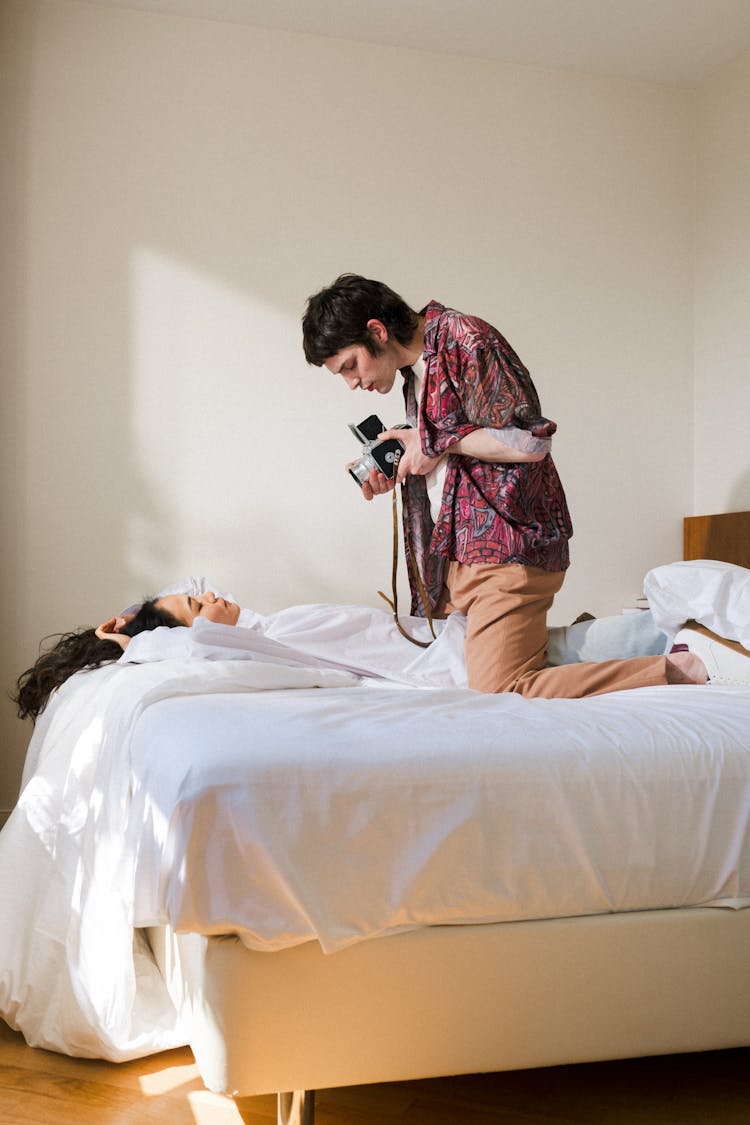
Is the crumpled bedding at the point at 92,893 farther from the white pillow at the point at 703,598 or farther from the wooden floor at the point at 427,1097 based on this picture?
the white pillow at the point at 703,598

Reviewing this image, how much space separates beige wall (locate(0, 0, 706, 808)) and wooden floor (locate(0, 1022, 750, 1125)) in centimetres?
179

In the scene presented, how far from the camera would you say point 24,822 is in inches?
75.0

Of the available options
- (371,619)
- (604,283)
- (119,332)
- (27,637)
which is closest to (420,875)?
(371,619)

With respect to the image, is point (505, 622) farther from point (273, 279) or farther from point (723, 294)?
point (723, 294)

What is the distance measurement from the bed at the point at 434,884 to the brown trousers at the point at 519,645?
1.14 ft

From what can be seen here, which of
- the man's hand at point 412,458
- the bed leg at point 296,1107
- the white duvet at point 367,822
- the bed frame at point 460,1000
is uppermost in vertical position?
the man's hand at point 412,458

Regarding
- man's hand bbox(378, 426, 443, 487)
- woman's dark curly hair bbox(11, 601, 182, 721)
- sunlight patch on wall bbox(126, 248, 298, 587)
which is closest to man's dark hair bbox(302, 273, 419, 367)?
man's hand bbox(378, 426, 443, 487)

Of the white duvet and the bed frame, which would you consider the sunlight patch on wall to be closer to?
the white duvet

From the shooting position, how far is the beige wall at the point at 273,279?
3234 millimetres

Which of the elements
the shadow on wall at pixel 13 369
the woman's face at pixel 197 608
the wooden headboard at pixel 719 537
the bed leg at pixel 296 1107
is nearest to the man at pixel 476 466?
the woman's face at pixel 197 608

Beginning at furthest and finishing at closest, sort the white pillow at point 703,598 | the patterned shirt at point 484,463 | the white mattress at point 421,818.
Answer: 1. the patterned shirt at point 484,463
2. the white pillow at point 703,598
3. the white mattress at point 421,818

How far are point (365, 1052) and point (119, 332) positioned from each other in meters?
2.54

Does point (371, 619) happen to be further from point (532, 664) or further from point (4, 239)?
point (4, 239)

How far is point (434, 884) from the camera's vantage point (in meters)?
1.22
